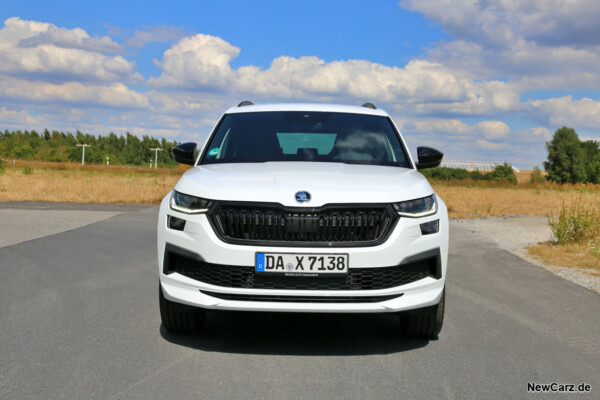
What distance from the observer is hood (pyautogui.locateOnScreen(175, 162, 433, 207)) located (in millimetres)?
4461

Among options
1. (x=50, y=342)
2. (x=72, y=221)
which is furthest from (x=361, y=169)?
(x=72, y=221)

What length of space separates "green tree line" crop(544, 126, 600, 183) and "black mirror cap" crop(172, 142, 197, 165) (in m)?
108

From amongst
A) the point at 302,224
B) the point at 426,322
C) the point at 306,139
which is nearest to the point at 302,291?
the point at 302,224

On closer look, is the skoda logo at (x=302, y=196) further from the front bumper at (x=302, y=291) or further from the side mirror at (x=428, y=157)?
the side mirror at (x=428, y=157)

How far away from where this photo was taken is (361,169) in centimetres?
521

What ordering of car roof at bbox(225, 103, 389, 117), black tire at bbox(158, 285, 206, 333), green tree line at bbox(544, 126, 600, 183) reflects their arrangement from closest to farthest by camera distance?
black tire at bbox(158, 285, 206, 333) → car roof at bbox(225, 103, 389, 117) → green tree line at bbox(544, 126, 600, 183)

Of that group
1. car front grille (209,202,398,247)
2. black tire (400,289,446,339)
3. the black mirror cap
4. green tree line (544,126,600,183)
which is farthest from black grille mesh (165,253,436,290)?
green tree line (544,126,600,183)

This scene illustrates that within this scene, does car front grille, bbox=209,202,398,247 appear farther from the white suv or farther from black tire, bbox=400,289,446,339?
black tire, bbox=400,289,446,339

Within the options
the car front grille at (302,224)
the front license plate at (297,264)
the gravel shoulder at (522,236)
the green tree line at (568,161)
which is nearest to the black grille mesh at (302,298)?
the front license plate at (297,264)

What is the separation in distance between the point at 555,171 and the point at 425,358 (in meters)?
112

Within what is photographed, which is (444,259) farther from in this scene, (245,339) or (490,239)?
(490,239)

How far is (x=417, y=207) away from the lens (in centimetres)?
464

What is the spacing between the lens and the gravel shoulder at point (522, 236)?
29.0ft

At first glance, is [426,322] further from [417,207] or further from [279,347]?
[279,347]
